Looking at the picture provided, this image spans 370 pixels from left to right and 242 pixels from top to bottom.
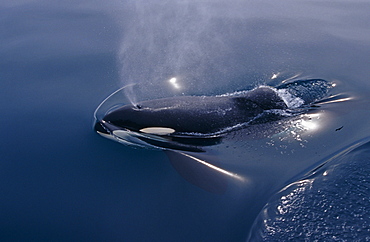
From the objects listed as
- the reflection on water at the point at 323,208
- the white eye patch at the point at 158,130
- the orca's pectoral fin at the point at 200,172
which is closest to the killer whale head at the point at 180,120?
the white eye patch at the point at 158,130

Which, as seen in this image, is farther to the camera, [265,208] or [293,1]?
[293,1]

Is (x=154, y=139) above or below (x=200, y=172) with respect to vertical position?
above

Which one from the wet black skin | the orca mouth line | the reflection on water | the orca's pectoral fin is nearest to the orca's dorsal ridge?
the wet black skin

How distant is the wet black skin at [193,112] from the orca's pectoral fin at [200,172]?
44.5 inches

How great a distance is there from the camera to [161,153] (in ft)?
27.6

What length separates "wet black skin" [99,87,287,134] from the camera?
360 inches

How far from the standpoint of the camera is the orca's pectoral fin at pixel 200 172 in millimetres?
7344

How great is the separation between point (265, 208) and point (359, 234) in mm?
1761

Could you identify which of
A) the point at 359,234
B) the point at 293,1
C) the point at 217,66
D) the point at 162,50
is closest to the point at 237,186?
the point at 359,234

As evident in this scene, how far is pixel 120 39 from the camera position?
14.1 metres

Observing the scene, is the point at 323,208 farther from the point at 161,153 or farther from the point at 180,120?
the point at 180,120

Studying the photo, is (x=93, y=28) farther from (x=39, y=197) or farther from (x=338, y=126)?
(x=338, y=126)

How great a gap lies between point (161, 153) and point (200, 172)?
1253 mm

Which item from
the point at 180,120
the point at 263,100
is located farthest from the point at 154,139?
the point at 263,100
